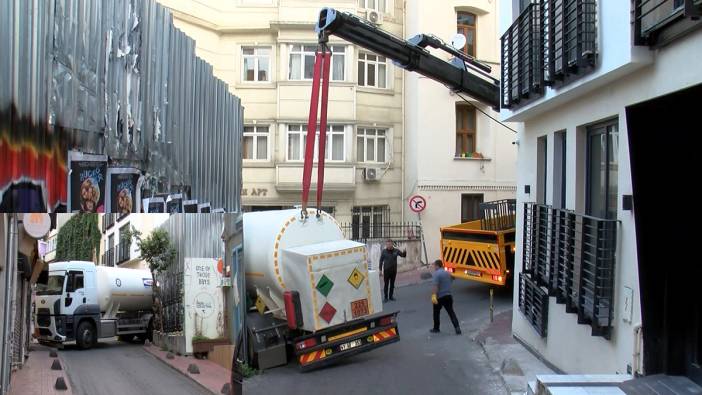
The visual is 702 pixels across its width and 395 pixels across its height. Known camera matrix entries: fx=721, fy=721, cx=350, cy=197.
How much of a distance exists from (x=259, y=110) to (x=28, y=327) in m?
22.4

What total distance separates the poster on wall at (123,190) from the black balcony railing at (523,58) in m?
6.07

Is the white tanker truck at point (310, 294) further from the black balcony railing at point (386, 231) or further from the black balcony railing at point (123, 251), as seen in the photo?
the black balcony railing at point (386, 231)

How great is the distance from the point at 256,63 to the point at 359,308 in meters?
15.9

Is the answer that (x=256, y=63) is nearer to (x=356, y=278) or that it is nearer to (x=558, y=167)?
(x=356, y=278)

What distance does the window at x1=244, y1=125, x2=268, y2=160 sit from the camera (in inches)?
976

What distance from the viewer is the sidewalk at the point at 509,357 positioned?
31.8ft

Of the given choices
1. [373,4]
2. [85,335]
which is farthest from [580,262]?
[373,4]

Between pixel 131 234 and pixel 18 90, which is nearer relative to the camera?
pixel 131 234

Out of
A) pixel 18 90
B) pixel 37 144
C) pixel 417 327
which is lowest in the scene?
pixel 417 327

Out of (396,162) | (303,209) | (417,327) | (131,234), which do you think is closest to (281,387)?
(303,209)

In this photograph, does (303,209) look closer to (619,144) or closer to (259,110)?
(619,144)

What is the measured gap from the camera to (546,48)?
9.49m

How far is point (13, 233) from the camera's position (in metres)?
2.65

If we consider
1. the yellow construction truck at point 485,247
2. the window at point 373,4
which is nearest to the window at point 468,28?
the window at point 373,4
